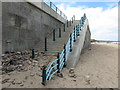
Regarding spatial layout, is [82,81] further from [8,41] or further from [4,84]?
[8,41]

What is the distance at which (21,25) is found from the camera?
6.65 meters

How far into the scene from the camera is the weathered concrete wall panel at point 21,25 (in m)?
5.60

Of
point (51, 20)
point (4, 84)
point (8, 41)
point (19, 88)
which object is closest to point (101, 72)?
point (19, 88)

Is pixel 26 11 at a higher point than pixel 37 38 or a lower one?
higher

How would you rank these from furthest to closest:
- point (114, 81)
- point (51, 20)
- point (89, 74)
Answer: point (51, 20), point (89, 74), point (114, 81)

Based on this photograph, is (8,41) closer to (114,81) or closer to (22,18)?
(22,18)

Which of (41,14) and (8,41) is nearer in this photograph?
(8,41)

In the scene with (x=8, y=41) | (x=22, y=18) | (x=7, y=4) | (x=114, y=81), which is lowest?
(x=114, y=81)

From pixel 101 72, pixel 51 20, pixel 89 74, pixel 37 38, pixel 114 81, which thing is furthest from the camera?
pixel 51 20

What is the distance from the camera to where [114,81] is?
423 cm

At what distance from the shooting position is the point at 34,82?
362cm

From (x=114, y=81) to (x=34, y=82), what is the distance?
3298mm

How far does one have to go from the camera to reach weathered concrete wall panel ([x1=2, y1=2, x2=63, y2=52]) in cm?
560

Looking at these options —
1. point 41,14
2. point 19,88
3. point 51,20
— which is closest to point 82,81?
point 19,88
